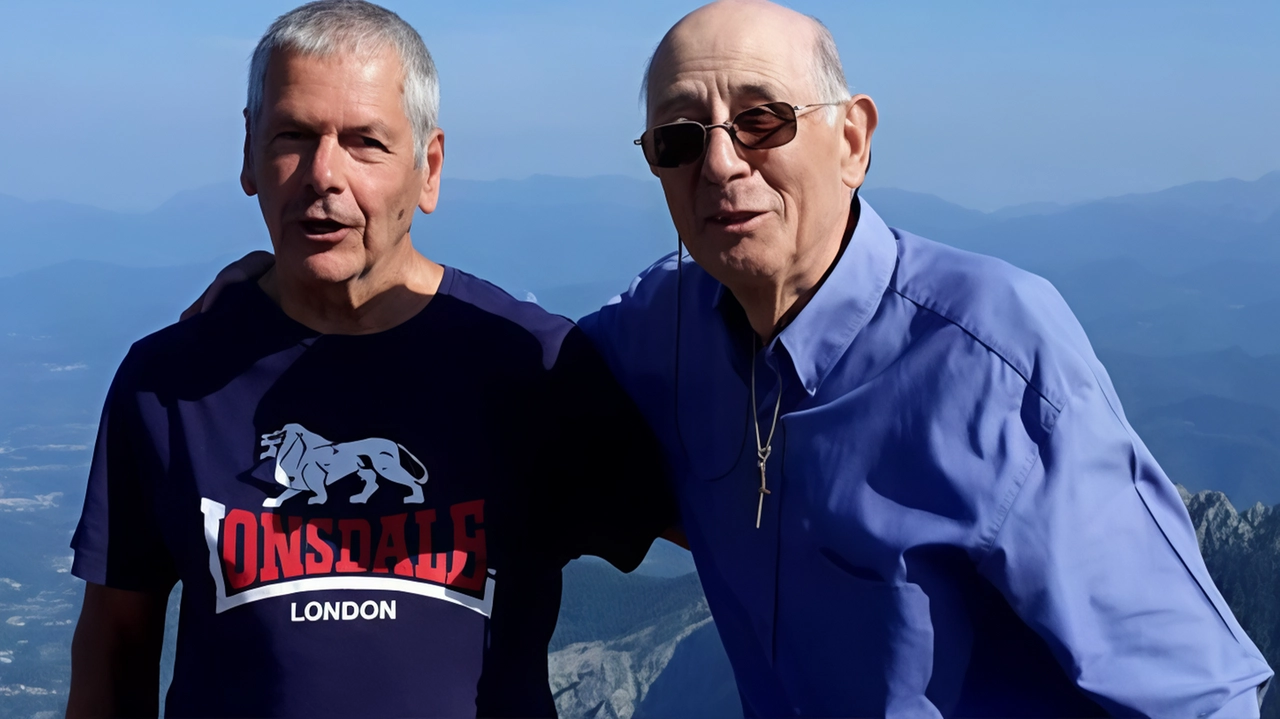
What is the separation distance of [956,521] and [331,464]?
3.65 ft

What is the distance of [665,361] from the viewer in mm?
2334

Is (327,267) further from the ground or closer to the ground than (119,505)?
further from the ground

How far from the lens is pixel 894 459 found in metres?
1.86

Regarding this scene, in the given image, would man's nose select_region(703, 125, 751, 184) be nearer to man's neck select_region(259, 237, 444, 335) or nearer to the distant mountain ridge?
man's neck select_region(259, 237, 444, 335)

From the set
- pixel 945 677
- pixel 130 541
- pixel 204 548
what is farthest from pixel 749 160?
pixel 130 541

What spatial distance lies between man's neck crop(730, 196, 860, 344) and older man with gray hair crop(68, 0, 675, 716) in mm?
411

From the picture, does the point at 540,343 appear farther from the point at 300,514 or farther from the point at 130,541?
the point at 130,541

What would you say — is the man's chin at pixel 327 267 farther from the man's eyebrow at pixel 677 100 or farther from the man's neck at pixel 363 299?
the man's eyebrow at pixel 677 100

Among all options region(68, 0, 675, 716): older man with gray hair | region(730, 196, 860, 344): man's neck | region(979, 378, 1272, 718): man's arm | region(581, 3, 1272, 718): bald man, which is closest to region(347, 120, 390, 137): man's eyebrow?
region(68, 0, 675, 716): older man with gray hair

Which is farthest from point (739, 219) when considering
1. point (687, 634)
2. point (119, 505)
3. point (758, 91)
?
point (687, 634)

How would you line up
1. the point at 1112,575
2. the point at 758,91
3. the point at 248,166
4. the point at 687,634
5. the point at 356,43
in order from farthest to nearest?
the point at 687,634 < the point at 248,166 < the point at 356,43 < the point at 758,91 < the point at 1112,575

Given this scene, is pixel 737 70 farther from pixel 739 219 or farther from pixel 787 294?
pixel 787 294

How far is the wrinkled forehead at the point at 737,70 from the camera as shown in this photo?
1903mm

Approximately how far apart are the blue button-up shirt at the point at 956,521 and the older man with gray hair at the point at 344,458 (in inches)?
16.9
